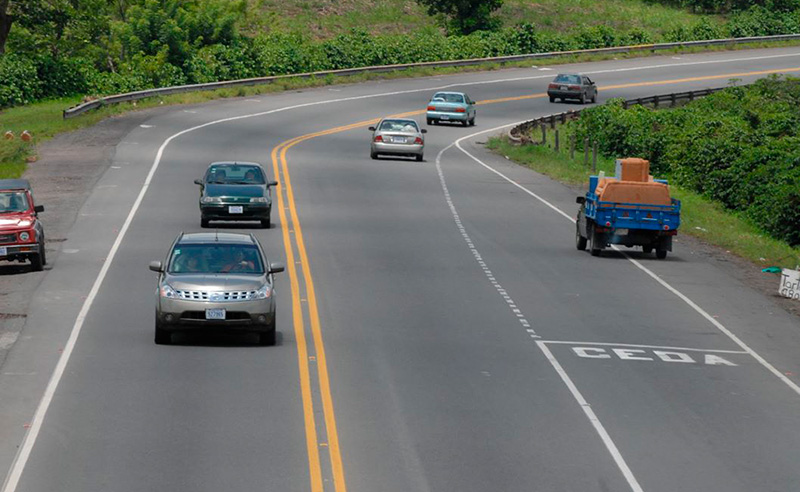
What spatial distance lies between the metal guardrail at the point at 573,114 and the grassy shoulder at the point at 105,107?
47.6 feet

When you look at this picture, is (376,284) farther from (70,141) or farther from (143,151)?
(70,141)

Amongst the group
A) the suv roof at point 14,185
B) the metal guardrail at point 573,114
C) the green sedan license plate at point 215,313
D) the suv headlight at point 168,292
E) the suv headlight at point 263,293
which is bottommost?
the metal guardrail at point 573,114

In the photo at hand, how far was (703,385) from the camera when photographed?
63.7 ft

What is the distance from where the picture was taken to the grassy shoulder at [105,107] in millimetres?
46406

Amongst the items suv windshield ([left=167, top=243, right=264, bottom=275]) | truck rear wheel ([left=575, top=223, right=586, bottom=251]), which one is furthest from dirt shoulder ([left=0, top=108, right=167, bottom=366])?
truck rear wheel ([left=575, top=223, right=586, bottom=251])

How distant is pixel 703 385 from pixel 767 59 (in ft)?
253

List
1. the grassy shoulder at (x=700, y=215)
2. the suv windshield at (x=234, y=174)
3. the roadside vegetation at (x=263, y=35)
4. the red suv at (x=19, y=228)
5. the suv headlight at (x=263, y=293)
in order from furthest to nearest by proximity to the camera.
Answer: the roadside vegetation at (x=263, y=35), the grassy shoulder at (x=700, y=215), the suv windshield at (x=234, y=174), the red suv at (x=19, y=228), the suv headlight at (x=263, y=293)

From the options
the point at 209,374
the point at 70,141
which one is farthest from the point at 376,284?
the point at 70,141

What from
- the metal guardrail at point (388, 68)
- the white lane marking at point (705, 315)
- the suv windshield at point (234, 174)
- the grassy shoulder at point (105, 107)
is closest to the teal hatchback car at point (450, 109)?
the grassy shoulder at point (105, 107)

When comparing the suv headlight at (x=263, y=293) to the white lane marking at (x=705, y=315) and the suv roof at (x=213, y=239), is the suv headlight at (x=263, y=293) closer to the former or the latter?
the suv roof at (x=213, y=239)

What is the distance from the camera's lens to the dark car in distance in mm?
73375

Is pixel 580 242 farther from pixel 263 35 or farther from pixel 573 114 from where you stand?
pixel 263 35

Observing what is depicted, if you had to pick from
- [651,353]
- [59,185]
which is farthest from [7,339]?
[59,185]

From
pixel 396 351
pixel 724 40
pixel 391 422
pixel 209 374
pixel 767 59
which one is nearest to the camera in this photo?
pixel 391 422
